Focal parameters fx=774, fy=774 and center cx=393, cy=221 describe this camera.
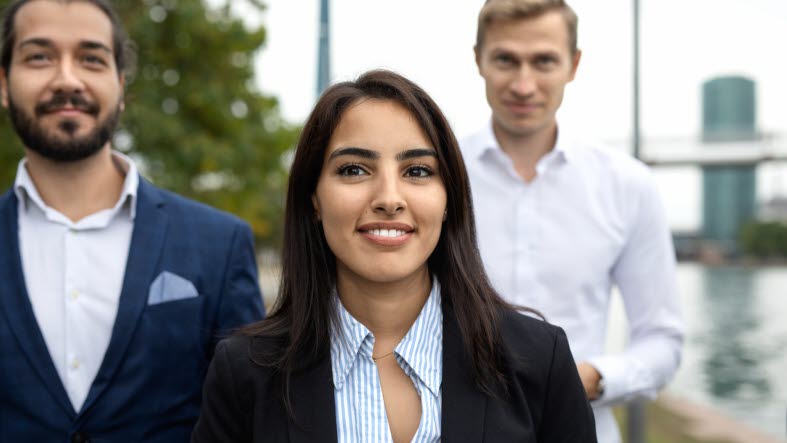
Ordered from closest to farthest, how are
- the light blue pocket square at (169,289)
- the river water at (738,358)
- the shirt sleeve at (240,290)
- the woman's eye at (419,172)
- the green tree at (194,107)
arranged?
the woman's eye at (419,172) → the light blue pocket square at (169,289) → the shirt sleeve at (240,290) → the river water at (738,358) → the green tree at (194,107)

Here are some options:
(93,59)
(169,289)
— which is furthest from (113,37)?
(169,289)

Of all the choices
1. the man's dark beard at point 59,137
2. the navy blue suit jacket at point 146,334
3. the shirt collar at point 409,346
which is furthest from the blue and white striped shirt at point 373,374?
the man's dark beard at point 59,137

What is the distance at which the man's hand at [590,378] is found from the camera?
2.34 meters

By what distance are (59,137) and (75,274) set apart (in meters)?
0.44

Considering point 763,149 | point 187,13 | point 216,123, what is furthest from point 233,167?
point 763,149

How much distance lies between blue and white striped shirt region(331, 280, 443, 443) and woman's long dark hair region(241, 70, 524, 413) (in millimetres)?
49

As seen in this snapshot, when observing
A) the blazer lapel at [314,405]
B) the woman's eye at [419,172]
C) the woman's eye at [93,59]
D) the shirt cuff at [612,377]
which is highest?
the woman's eye at [93,59]

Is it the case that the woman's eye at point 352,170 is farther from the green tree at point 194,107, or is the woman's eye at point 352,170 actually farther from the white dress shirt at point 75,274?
the green tree at point 194,107

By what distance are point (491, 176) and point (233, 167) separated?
1021 centimetres

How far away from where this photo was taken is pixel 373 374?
6.13ft

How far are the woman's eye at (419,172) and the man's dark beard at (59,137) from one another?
1.21 meters

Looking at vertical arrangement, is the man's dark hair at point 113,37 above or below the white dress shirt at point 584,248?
above

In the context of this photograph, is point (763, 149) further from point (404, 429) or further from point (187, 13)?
point (404, 429)

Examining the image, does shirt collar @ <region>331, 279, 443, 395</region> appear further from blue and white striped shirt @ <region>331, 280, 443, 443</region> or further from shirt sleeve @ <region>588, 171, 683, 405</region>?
shirt sleeve @ <region>588, 171, 683, 405</region>
